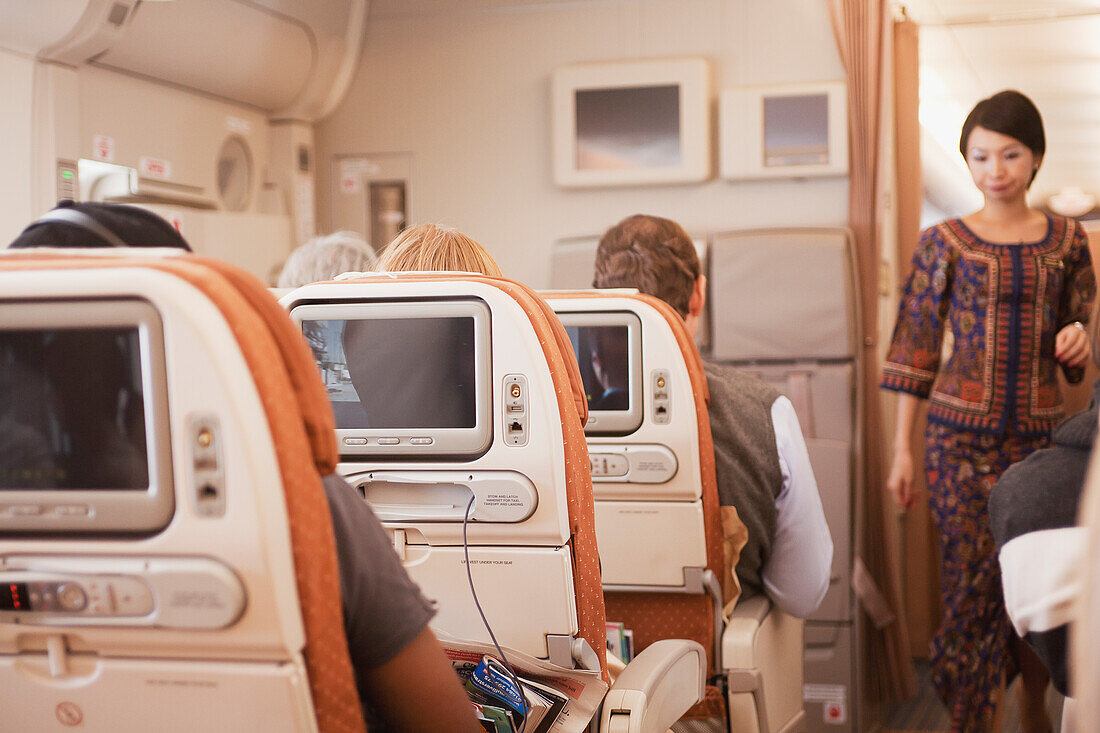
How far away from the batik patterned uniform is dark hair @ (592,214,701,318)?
1.08 m

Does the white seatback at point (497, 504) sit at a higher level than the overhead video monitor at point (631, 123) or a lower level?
lower

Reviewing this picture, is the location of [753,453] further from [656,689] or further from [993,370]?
[993,370]

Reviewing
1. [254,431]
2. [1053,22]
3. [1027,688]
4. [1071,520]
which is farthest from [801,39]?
[254,431]

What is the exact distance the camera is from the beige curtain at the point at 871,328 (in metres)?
3.94

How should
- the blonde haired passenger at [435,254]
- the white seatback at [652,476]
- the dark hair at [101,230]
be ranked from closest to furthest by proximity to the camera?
the dark hair at [101,230]
the blonde haired passenger at [435,254]
the white seatback at [652,476]

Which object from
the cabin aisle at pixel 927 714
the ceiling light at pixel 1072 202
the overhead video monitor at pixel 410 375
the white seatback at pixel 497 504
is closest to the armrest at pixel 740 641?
the white seatback at pixel 497 504

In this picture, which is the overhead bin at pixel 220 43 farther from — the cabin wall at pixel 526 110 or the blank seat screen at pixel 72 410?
the blank seat screen at pixel 72 410

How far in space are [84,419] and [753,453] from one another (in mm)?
1548

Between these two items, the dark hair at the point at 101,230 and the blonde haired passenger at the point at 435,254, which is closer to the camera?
the dark hair at the point at 101,230

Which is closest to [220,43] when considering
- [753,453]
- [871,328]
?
[871,328]

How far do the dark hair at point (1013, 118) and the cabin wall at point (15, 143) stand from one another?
2840 millimetres

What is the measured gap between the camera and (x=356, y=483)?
5.21 feet

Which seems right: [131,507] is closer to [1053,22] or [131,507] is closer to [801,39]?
[801,39]

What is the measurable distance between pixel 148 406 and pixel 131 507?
3.6 inches
